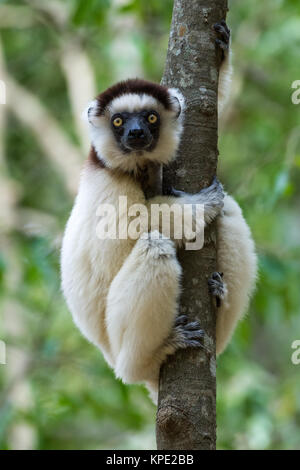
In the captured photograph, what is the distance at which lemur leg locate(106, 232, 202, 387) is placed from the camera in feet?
13.3

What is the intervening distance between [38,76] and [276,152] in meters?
8.45

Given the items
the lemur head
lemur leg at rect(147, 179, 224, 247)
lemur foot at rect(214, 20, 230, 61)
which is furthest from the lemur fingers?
lemur foot at rect(214, 20, 230, 61)

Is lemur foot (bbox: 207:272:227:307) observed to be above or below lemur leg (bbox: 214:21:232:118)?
below

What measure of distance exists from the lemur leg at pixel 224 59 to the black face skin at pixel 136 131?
69cm

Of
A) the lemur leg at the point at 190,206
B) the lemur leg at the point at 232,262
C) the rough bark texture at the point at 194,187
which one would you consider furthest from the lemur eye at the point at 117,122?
the lemur leg at the point at 232,262

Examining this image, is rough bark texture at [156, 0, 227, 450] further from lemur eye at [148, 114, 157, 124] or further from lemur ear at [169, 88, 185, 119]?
lemur eye at [148, 114, 157, 124]

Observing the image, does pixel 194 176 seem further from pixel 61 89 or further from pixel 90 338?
pixel 61 89

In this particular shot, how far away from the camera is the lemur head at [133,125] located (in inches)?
185

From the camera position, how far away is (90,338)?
16.1 feet

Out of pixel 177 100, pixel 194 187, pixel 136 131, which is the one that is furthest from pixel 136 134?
pixel 194 187

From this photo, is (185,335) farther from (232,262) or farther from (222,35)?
(222,35)

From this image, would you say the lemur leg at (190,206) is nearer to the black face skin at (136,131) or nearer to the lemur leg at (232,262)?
the lemur leg at (232,262)

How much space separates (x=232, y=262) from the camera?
474 cm
